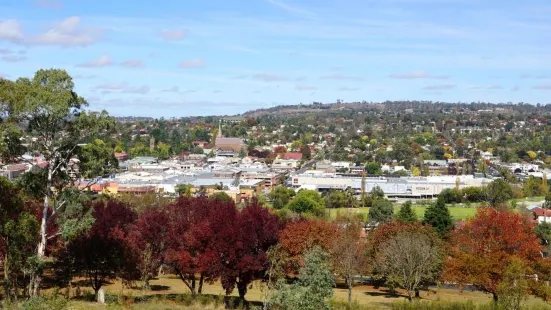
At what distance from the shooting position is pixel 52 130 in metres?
16.1

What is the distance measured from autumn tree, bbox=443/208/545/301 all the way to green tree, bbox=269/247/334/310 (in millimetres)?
9030

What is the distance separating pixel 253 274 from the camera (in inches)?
819

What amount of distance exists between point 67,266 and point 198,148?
394 feet

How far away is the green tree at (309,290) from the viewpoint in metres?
13.5

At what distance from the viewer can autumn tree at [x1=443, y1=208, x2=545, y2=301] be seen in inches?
867

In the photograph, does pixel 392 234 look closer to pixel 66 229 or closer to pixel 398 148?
pixel 66 229

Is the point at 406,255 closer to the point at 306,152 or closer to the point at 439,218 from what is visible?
the point at 439,218

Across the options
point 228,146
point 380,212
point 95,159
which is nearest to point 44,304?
point 95,159

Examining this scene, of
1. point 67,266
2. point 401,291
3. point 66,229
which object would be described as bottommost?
point 401,291

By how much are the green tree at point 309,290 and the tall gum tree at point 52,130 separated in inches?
217

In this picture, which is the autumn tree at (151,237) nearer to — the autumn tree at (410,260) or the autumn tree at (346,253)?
the autumn tree at (346,253)

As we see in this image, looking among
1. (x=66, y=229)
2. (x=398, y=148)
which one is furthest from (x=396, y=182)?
(x=66, y=229)

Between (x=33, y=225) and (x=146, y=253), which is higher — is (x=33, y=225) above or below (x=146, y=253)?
above

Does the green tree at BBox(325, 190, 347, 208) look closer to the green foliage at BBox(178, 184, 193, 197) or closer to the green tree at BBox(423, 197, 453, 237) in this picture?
the green foliage at BBox(178, 184, 193, 197)
